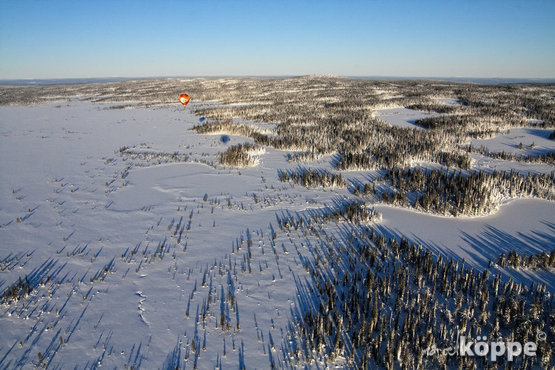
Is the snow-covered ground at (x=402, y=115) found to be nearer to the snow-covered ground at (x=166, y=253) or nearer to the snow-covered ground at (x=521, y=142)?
the snow-covered ground at (x=521, y=142)

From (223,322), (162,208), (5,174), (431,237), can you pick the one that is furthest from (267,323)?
(5,174)

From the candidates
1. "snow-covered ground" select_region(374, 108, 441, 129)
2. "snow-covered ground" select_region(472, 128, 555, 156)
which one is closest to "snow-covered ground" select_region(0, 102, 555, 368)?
"snow-covered ground" select_region(472, 128, 555, 156)

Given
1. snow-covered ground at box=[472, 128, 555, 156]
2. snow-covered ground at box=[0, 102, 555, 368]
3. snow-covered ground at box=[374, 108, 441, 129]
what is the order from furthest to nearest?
snow-covered ground at box=[374, 108, 441, 129], snow-covered ground at box=[472, 128, 555, 156], snow-covered ground at box=[0, 102, 555, 368]

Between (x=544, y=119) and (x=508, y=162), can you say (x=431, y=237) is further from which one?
(x=544, y=119)

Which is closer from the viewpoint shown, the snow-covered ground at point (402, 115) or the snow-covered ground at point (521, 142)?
the snow-covered ground at point (521, 142)

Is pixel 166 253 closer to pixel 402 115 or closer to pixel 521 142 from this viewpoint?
pixel 521 142

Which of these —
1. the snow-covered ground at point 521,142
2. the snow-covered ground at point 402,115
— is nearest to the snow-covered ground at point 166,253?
the snow-covered ground at point 521,142

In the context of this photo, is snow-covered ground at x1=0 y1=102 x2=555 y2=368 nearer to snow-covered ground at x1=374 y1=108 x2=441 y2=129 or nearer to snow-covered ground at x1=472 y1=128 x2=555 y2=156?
snow-covered ground at x1=472 y1=128 x2=555 y2=156

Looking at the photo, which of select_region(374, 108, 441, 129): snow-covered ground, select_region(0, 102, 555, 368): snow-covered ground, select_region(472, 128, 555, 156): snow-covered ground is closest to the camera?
select_region(0, 102, 555, 368): snow-covered ground

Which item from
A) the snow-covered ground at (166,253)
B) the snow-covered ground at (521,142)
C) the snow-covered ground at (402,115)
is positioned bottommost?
the snow-covered ground at (166,253)
